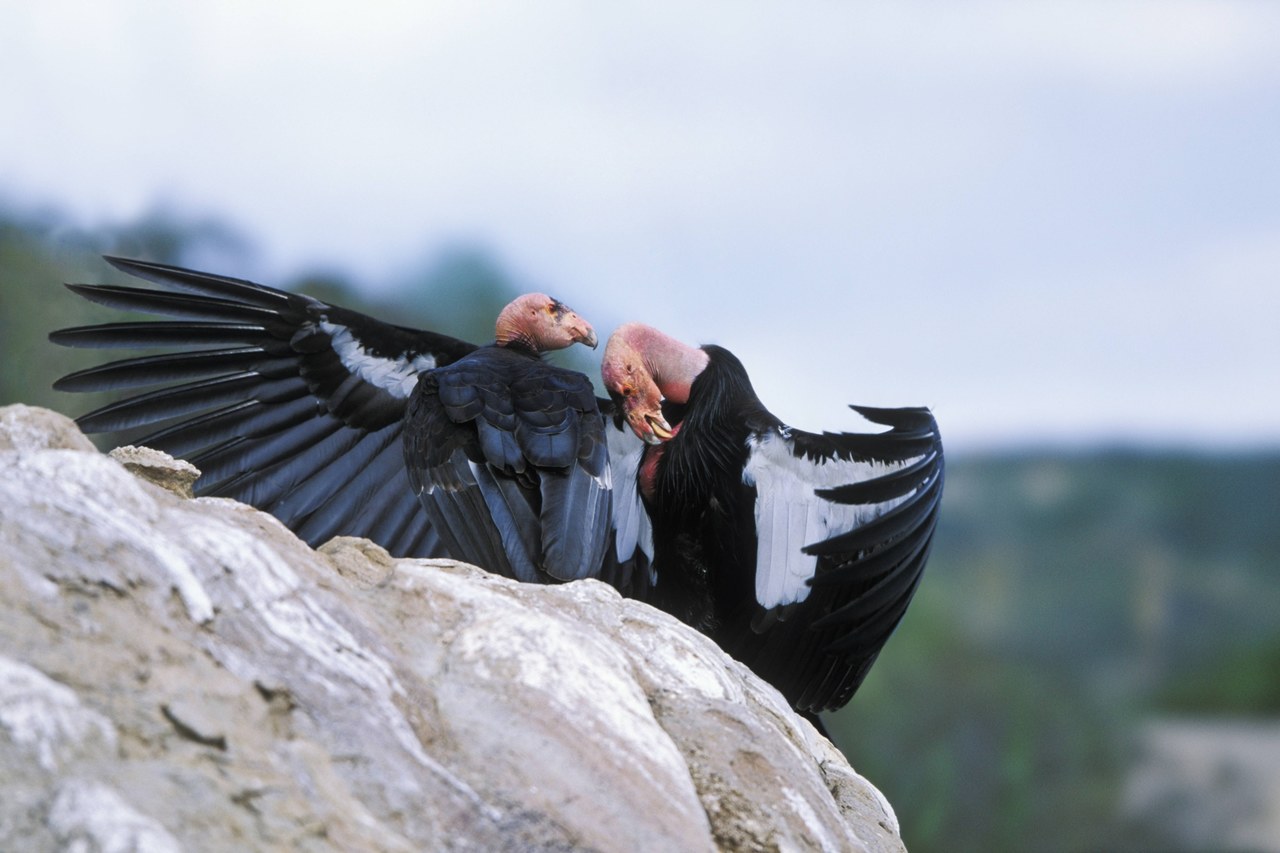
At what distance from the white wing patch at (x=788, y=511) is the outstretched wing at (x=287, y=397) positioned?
4.26ft

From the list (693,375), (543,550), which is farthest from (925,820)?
(543,550)

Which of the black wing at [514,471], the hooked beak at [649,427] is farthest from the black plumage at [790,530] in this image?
the black wing at [514,471]

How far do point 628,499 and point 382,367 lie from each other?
1.14 meters

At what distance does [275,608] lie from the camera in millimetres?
2795

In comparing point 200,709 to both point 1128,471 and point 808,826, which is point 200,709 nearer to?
point 808,826

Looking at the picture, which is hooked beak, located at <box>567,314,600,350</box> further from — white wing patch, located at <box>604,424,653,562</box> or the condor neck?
white wing patch, located at <box>604,424,653,562</box>

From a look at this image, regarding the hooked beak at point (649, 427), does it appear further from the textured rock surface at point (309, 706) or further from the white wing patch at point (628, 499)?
the textured rock surface at point (309, 706)

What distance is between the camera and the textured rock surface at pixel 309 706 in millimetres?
2346

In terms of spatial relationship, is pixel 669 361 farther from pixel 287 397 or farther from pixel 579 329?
pixel 287 397

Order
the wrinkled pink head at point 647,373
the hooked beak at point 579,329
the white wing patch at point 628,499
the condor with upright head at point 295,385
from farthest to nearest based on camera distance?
the white wing patch at point 628,499 → the hooked beak at point 579,329 → the wrinkled pink head at point 647,373 → the condor with upright head at point 295,385

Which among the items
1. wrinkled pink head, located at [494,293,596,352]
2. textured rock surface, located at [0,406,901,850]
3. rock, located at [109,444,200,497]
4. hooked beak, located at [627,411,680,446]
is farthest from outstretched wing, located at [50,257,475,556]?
textured rock surface, located at [0,406,901,850]

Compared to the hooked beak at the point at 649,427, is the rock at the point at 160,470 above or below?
below

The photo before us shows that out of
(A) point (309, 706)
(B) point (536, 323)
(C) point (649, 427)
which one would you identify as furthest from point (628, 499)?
(A) point (309, 706)

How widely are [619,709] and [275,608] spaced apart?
765 millimetres
